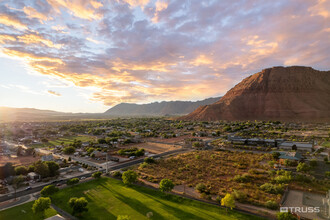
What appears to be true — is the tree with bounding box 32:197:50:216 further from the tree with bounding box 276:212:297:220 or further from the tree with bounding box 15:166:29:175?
the tree with bounding box 276:212:297:220

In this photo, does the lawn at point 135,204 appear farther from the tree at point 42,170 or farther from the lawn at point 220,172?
the tree at point 42,170

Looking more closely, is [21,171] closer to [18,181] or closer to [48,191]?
[18,181]

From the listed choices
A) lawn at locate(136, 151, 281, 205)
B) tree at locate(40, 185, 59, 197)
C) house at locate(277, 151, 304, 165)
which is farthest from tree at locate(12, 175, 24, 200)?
house at locate(277, 151, 304, 165)

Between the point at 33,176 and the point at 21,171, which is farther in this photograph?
the point at 21,171

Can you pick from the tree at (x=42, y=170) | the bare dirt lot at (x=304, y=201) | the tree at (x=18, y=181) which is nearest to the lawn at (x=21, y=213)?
the tree at (x=18, y=181)

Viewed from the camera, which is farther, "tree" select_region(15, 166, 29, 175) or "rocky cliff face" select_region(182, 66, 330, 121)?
"rocky cliff face" select_region(182, 66, 330, 121)

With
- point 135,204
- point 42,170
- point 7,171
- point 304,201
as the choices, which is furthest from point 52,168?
point 304,201
